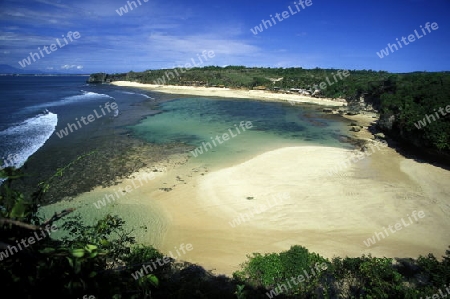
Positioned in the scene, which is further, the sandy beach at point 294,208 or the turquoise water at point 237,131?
the turquoise water at point 237,131

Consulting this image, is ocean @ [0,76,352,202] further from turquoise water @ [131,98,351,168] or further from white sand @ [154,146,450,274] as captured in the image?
white sand @ [154,146,450,274]

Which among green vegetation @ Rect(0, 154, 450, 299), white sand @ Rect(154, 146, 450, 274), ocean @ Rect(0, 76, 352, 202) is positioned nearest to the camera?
green vegetation @ Rect(0, 154, 450, 299)

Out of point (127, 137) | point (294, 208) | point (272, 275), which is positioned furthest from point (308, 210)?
point (127, 137)

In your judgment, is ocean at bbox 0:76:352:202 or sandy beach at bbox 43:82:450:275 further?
ocean at bbox 0:76:352:202

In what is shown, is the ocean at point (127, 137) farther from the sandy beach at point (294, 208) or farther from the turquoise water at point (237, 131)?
the sandy beach at point (294, 208)

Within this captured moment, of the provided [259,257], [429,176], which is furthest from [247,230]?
[429,176]

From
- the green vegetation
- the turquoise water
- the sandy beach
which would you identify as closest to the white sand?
the sandy beach

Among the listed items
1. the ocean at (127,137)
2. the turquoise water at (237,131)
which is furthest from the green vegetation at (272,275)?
the turquoise water at (237,131)

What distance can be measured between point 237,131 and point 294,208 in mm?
20439

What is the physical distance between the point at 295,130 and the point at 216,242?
88.1ft

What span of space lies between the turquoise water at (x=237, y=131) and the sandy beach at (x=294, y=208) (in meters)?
4.32

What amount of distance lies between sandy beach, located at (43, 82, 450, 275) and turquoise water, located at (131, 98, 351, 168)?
4.32 meters

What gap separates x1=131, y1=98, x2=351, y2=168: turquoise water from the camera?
26500 millimetres

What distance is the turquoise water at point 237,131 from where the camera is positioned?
1043 inches
